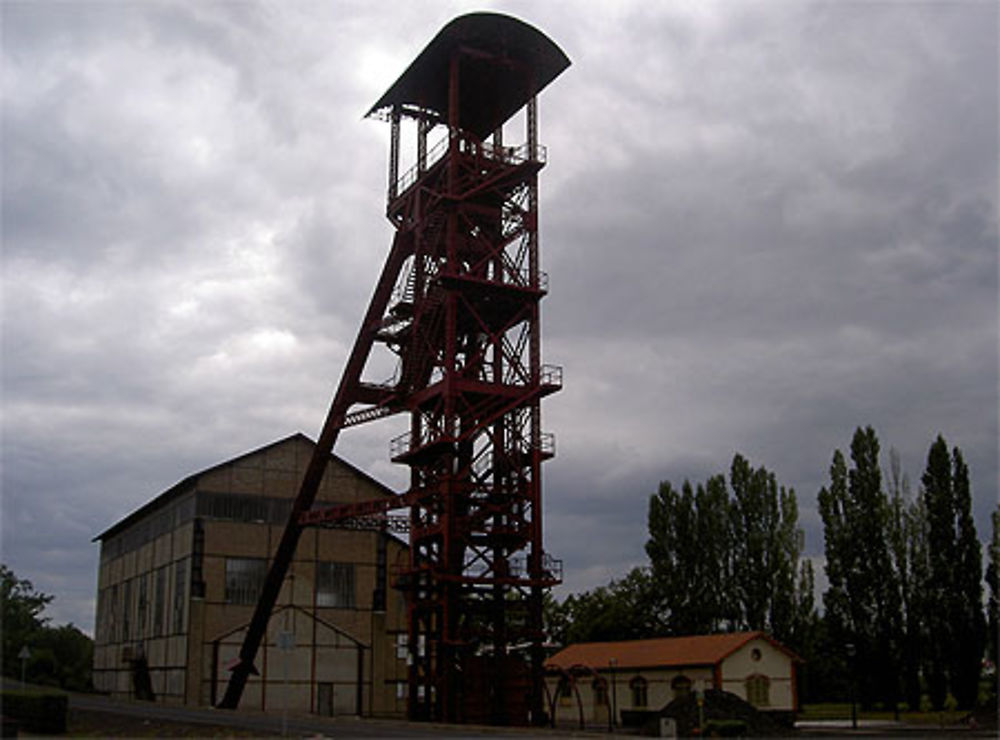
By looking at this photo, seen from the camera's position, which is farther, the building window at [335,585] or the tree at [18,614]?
the tree at [18,614]

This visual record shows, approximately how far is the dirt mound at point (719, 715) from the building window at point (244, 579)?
24501 millimetres

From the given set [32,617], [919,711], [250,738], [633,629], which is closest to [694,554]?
[633,629]

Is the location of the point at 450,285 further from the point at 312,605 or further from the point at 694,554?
the point at 694,554

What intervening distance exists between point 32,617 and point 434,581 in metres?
76.8

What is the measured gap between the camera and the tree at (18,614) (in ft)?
287

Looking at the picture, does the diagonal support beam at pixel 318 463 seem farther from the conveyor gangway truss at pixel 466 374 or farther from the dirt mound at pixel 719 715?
the dirt mound at pixel 719 715

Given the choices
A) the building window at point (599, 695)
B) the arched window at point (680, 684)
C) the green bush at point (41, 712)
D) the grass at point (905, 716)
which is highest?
the green bush at point (41, 712)

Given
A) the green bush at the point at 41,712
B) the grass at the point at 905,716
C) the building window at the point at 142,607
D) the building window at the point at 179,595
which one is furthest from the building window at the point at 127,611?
the green bush at the point at 41,712

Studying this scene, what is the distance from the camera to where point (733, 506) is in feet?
203

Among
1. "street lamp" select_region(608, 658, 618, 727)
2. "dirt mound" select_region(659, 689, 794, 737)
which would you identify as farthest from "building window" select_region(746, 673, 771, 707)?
"dirt mound" select_region(659, 689, 794, 737)

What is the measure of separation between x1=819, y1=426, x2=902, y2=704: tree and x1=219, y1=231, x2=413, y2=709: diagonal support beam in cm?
2606

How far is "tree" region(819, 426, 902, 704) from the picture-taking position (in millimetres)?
51219

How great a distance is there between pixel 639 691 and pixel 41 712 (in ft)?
90.5

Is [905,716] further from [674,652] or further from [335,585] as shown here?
[335,585]
